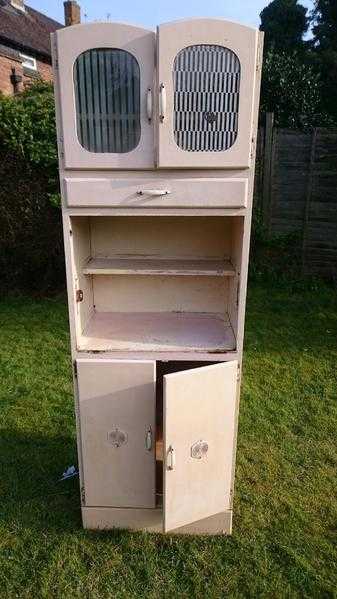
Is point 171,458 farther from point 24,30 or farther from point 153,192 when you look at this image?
point 24,30

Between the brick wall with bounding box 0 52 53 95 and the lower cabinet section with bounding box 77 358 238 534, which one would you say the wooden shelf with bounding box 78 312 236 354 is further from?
the brick wall with bounding box 0 52 53 95

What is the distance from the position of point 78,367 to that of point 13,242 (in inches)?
150

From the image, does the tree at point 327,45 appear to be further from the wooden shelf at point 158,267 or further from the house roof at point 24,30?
the house roof at point 24,30

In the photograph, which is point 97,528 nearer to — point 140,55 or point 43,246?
point 140,55

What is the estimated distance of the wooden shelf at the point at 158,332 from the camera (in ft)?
6.55

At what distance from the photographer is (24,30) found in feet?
38.5

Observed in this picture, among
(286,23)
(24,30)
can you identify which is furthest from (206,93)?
(24,30)

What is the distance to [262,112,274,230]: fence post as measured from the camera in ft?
17.8

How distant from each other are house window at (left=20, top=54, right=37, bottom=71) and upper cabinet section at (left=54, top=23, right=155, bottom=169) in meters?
11.4

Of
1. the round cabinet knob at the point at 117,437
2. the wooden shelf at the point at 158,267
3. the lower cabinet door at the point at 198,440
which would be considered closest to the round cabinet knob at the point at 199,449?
the lower cabinet door at the point at 198,440

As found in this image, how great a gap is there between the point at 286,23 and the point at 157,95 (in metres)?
12.8

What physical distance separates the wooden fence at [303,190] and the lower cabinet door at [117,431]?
14.3 ft

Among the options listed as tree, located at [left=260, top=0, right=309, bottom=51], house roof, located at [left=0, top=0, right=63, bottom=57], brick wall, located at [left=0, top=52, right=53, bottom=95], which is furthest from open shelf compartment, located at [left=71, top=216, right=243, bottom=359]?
tree, located at [left=260, top=0, right=309, bottom=51]

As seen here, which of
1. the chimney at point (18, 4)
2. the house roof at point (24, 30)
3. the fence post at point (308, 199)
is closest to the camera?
the fence post at point (308, 199)
